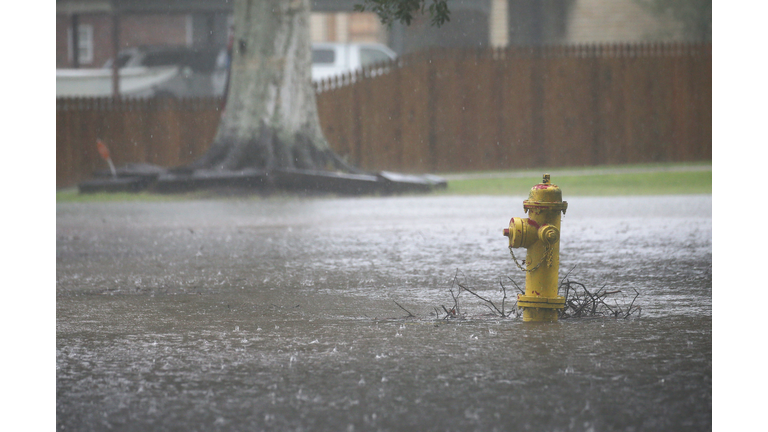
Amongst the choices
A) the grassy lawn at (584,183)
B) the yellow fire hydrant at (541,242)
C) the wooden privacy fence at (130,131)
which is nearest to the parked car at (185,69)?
the wooden privacy fence at (130,131)

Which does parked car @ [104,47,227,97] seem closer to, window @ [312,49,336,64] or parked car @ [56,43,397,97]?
parked car @ [56,43,397,97]

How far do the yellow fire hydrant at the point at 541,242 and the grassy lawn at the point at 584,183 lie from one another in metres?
9.61

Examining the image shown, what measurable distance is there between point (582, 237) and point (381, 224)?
2277mm

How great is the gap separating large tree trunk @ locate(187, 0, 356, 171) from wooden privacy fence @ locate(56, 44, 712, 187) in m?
3.92

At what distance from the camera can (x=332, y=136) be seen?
20.4 meters

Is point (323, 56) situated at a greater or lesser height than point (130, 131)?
greater

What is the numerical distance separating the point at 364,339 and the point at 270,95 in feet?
38.5

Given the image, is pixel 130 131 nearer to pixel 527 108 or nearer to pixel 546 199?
pixel 527 108

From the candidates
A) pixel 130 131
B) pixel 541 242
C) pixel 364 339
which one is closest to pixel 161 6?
pixel 130 131

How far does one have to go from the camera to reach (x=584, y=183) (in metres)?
16.4

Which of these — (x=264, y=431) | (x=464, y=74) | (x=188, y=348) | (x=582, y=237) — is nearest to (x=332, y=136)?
(x=464, y=74)

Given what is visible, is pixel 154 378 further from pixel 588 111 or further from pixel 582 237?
pixel 588 111

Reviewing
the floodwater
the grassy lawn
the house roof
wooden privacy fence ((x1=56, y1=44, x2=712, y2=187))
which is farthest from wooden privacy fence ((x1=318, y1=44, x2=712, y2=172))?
the floodwater

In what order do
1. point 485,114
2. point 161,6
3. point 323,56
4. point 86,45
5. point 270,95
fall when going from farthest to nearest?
point 86,45 → point 161,6 → point 323,56 → point 485,114 → point 270,95
